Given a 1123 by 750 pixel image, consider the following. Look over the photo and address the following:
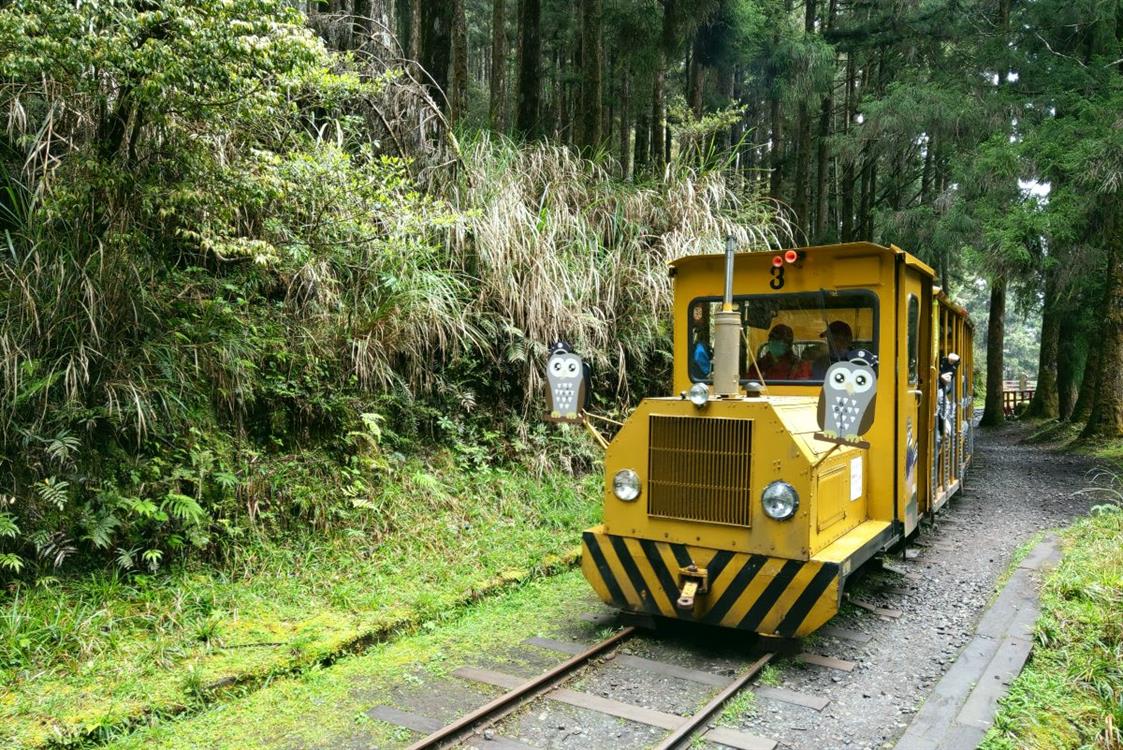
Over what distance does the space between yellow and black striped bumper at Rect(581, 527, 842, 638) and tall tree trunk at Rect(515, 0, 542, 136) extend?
29.9ft

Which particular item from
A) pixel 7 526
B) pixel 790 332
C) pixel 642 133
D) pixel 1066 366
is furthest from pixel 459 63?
pixel 1066 366

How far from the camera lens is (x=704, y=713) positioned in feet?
12.6

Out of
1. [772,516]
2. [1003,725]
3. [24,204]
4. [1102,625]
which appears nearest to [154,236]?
[24,204]

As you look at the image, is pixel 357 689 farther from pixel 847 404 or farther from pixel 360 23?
pixel 360 23

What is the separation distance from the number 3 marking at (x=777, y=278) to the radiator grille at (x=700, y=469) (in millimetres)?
1592

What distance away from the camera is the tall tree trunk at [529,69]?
→ 41.5ft

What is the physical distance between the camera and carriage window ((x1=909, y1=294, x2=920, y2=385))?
5.89 m

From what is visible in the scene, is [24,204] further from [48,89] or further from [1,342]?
Result: [1,342]

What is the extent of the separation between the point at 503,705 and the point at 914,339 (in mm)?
4273

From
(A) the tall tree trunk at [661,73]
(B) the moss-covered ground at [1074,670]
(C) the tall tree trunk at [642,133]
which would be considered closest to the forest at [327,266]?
(A) the tall tree trunk at [661,73]

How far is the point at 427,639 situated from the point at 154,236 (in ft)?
12.1

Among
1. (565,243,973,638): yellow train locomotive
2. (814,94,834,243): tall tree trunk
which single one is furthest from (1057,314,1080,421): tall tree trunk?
(565,243,973,638): yellow train locomotive

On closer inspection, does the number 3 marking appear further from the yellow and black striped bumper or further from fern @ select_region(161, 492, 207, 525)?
fern @ select_region(161, 492, 207, 525)

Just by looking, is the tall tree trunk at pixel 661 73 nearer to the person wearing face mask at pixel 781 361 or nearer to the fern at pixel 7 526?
the person wearing face mask at pixel 781 361
